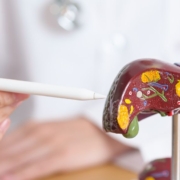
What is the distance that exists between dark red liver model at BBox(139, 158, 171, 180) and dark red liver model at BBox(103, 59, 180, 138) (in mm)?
90

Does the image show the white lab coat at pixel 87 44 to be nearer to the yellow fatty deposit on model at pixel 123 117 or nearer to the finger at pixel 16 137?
the finger at pixel 16 137

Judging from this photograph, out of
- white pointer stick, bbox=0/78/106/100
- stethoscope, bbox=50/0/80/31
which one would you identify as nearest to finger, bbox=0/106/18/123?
white pointer stick, bbox=0/78/106/100

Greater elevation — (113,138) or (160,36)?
(160,36)

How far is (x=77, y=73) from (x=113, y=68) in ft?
0.14

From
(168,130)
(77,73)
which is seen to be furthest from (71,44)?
(168,130)

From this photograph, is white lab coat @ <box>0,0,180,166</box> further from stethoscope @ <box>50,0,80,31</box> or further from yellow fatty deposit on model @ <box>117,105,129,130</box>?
yellow fatty deposit on model @ <box>117,105,129,130</box>

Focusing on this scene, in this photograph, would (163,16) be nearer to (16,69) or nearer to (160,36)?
(160,36)

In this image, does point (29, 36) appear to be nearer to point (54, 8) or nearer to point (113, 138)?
point (54, 8)

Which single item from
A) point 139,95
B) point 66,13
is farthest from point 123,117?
point 66,13

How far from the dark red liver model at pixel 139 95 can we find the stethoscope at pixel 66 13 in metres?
0.26

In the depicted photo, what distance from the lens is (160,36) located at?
0.53 metres

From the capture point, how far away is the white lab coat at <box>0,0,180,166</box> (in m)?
0.51

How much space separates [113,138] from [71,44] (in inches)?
4.7

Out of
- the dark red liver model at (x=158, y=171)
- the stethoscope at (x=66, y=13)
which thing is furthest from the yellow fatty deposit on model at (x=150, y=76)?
the stethoscope at (x=66, y=13)
